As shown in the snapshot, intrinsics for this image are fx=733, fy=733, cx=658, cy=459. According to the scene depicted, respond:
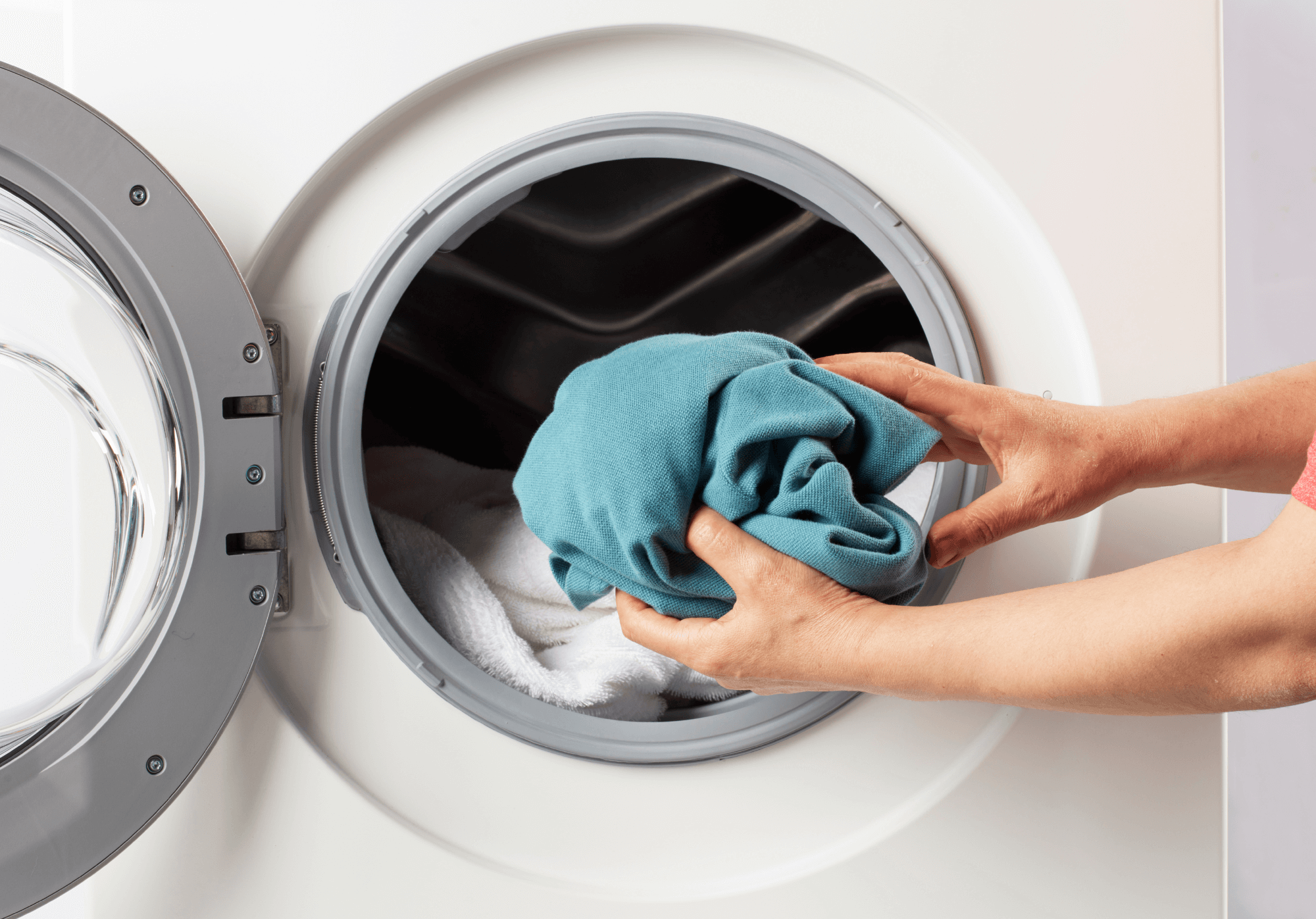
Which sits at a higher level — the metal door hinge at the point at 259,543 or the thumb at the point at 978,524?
the thumb at the point at 978,524

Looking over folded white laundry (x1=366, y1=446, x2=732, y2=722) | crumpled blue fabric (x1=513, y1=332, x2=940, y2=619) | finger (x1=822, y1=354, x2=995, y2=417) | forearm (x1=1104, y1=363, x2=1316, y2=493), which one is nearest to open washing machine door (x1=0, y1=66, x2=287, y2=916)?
folded white laundry (x1=366, y1=446, x2=732, y2=722)

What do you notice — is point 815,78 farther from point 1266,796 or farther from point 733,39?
point 1266,796

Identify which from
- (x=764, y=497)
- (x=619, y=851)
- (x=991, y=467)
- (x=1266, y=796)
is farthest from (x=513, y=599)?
(x=1266, y=796)

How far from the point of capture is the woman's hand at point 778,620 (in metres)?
0.45

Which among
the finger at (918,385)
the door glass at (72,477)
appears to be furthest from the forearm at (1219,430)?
the door glass at (72,477)

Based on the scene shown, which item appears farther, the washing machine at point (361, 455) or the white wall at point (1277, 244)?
the white wall at point (1277, 244)

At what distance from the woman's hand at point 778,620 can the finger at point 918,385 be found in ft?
0.47

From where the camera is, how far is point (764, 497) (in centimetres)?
47

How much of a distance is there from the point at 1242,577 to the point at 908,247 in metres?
0.33

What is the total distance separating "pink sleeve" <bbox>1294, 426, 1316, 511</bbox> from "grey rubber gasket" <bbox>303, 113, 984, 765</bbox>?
24 cm

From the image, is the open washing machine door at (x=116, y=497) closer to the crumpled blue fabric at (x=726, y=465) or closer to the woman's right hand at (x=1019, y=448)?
the crumpled blue fabric at (x=726, y=465)

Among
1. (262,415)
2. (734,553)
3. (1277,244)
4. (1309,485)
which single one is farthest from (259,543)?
(1277,244)

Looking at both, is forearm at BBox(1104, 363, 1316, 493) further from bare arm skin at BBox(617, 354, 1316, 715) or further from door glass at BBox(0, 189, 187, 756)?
door glass at BBox(0, 189, 187, 756)

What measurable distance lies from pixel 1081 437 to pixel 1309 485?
154mm
